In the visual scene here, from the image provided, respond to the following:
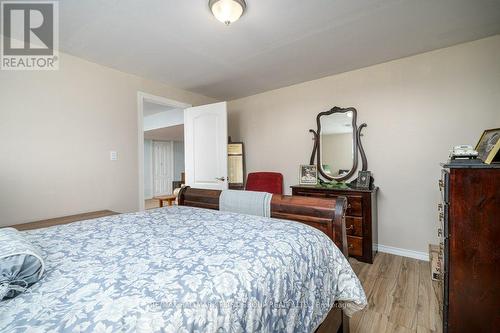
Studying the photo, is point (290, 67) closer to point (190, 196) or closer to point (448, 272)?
point (190, 196)

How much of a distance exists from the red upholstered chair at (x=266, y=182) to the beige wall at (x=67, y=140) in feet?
5.43

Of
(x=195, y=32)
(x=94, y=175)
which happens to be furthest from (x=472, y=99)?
(x=94, y=175)

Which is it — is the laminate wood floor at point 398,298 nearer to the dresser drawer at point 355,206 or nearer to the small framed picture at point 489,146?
the dresser drawer at point 355,206

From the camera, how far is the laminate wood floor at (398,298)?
1614mm

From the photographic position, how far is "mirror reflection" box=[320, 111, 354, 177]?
9.91 feet

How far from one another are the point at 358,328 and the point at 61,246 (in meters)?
1.89

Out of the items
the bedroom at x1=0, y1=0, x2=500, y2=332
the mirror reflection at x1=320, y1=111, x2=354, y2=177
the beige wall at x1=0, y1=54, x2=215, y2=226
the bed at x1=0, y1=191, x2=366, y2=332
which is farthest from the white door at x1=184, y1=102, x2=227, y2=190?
the bed at x1=0, y1=191, x2=366, y2=332

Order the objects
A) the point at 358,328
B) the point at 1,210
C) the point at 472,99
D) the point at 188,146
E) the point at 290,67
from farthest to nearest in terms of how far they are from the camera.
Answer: the point at 188,146 < the point at 290,67 < the point at 472,99 < the point at 1,210 < the point at 358,328

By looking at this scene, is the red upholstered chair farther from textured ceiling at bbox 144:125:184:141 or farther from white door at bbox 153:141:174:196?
white door at bbox 153:141:174:196

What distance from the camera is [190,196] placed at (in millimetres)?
2150

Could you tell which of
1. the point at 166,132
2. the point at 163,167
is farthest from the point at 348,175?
the point at 163,167

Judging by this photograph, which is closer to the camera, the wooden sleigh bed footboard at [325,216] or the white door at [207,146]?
the wooden sleigh bed footboard at [325,216]

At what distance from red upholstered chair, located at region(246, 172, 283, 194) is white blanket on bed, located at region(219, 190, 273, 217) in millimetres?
1678

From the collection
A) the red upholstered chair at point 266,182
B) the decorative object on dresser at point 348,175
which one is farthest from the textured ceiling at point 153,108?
the decorative object on dresser at point 348,175
